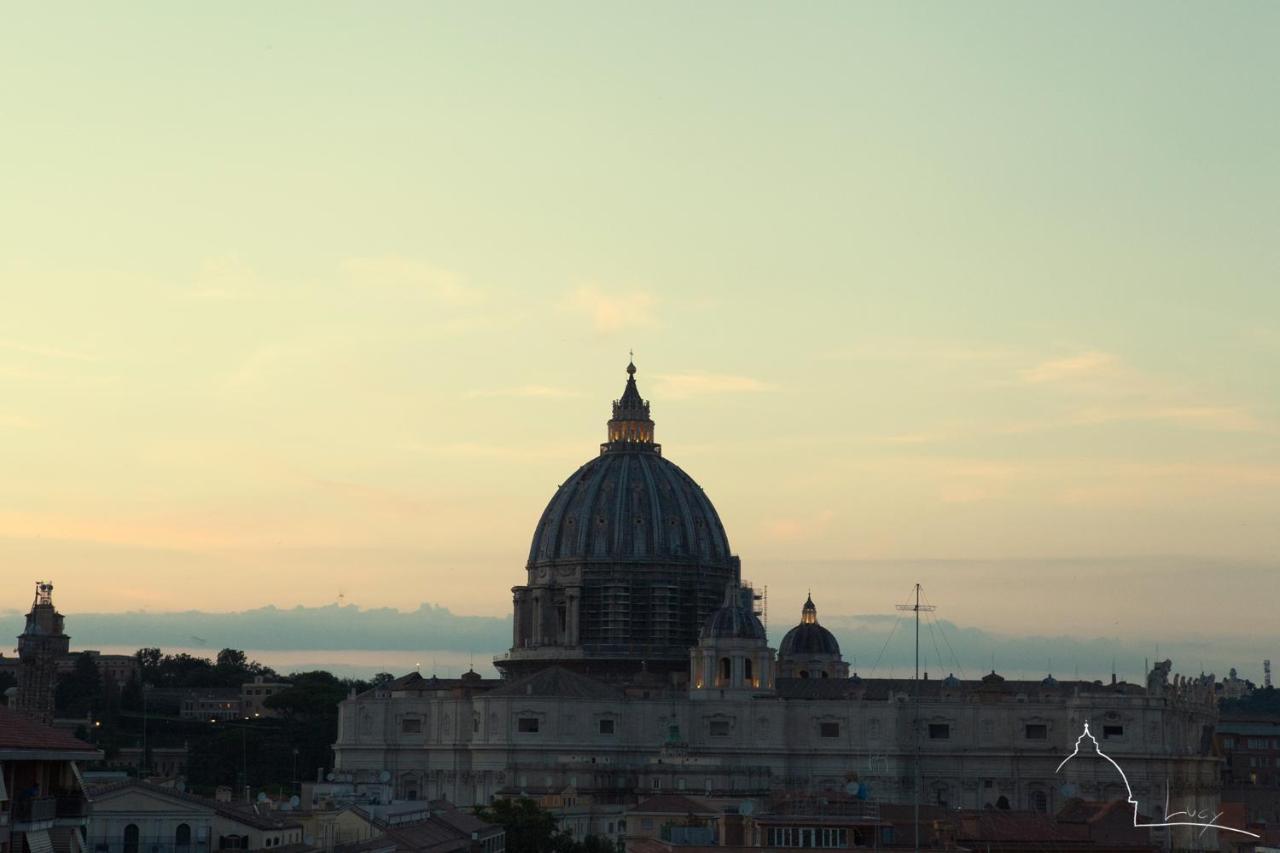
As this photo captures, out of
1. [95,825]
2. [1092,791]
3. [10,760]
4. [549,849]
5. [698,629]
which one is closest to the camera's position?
[10,760]

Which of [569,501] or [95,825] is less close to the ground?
[569,501]

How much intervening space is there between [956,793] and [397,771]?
105 feet

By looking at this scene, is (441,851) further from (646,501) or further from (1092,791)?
(646,501)

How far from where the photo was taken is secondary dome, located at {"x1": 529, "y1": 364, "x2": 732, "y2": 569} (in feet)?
584

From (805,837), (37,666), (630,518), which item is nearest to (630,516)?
(630,518)

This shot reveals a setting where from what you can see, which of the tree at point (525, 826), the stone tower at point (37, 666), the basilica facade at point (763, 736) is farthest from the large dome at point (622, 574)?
the tree at point (525, 826)

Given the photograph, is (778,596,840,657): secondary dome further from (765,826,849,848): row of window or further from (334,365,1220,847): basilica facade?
(765,826,849,848): row of window

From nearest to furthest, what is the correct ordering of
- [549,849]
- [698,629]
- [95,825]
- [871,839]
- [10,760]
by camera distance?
[10,760] < [95,825] < [871,839] < [549,849] < [698,629]

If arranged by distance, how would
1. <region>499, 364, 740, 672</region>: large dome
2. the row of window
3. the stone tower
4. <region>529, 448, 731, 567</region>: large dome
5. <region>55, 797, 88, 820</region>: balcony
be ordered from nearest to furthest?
<region>55, 797, 88, 820</region>: balcony < the row of window < the stone tower < <region>499, 364, 740, 672</region>: large dome < <region>529, 448, 731, 567</region>: large dome

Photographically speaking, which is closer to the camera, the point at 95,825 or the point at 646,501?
the point at 95,825

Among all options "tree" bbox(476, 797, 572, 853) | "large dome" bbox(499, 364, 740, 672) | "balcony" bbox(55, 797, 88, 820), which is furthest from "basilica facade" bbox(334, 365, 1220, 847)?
"balcony" bbox(55, 797, 88, 820)

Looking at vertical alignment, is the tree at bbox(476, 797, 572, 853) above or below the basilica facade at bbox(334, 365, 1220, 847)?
below

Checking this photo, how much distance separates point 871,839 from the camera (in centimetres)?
8231

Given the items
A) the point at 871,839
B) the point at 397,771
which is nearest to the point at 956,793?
the point at 397,771
